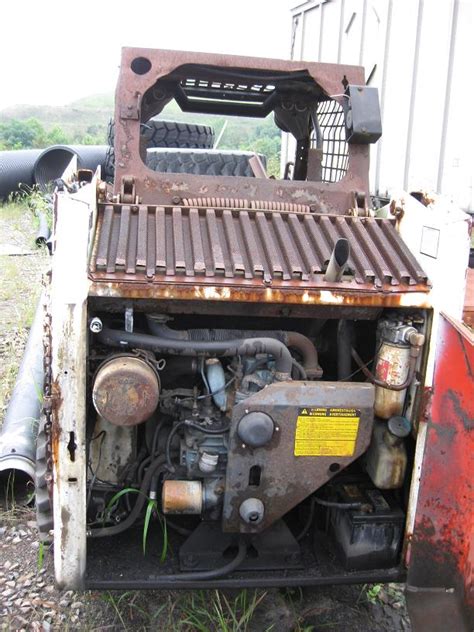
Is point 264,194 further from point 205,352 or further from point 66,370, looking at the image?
point 66,370

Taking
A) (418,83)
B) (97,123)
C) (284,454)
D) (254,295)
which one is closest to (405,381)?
(284,454)

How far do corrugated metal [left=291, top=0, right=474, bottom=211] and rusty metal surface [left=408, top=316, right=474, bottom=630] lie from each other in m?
2.73

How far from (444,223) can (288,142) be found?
6132 mm

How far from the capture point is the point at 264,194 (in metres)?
2.75

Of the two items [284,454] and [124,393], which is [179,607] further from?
[124,393]

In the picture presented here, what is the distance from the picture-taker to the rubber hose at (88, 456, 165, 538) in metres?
2.36

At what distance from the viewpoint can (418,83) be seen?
5.78 meters

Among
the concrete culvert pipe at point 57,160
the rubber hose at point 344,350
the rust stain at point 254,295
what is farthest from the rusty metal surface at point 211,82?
the concrete culvert pipe at point 57,160

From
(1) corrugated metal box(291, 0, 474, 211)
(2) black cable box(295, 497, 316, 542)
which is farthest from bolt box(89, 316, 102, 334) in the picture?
(1) corrugated metal box(291, 0, 474, 211)

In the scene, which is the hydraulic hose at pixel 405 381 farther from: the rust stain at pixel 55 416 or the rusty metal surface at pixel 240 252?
the rust stain at pixel 55 416

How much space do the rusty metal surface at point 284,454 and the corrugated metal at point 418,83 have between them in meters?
2.77

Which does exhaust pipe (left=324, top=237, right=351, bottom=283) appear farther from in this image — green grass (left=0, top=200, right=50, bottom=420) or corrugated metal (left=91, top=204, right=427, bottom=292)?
green grass (left=0, top=200, right=50, bottom=420)

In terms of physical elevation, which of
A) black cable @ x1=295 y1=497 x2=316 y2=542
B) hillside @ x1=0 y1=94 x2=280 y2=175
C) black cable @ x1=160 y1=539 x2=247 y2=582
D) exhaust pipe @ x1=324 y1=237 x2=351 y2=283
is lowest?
black cable @ x1=160 y1=539 x2=247 y2=582

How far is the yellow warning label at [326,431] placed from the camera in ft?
7.11
